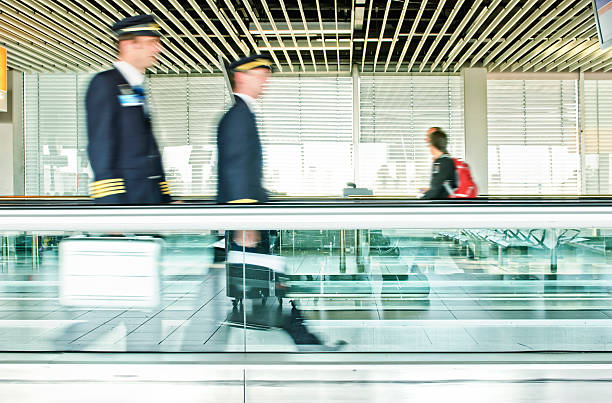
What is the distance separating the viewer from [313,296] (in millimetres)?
1955

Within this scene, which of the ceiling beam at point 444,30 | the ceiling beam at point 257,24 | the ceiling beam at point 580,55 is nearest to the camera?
the ceiling beam at point 257,24

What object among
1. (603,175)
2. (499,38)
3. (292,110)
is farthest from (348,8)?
(603,175)

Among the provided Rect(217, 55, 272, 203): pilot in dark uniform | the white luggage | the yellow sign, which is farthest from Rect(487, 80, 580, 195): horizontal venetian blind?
the white luggage

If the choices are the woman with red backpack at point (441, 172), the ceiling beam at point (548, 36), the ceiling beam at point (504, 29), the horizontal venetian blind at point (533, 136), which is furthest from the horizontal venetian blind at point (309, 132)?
the woman with red backpack at point (441, 172)

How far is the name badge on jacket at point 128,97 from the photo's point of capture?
2.21 metres

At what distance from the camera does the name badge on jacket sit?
2205 millimetres

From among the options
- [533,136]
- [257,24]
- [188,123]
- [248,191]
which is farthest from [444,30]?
[248,191]

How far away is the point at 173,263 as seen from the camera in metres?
1.91

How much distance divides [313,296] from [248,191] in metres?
0.52

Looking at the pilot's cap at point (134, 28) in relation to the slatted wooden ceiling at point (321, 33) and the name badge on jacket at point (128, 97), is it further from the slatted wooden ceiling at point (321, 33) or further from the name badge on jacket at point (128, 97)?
the slatted wooden ceiling at point (321, 33)

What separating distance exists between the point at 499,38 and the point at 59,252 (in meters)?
9.33

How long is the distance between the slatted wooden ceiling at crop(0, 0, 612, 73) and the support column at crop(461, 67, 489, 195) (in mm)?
319

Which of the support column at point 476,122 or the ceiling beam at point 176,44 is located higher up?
the ceiling beam at point 176,44

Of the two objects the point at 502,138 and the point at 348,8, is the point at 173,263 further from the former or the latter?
the point at 502,138
